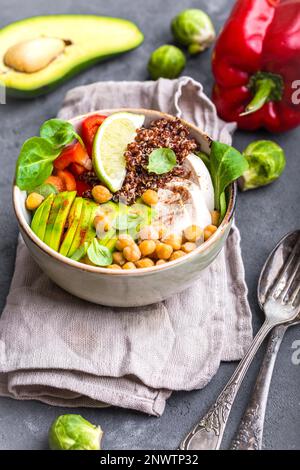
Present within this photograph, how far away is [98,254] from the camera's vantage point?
2568 millimetres

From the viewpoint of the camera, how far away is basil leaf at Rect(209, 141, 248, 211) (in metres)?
2.71

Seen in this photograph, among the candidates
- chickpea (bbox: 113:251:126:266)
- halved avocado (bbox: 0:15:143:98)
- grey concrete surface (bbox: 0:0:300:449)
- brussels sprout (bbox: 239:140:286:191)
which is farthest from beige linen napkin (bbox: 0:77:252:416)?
halved avocado (bbox: 0:15:143:98)

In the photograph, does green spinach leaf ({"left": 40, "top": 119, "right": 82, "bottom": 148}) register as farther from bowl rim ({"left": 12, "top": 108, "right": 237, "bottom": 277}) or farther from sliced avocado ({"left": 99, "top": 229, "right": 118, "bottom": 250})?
sliced avocado ({"left": 99, "top": 229, "right": 118, "bottom": 250})

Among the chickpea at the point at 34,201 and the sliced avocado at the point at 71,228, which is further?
the chickpea at the point at 34,201

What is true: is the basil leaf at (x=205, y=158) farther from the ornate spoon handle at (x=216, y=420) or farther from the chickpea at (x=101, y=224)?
the ornate spoon handle at (x=216, y=420)

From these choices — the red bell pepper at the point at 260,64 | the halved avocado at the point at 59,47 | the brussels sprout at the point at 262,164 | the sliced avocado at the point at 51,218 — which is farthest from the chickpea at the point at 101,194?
the halved avocado at the point at 59,47

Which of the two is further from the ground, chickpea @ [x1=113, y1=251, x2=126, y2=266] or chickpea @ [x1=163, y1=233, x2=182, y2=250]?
chickpea @ [x1=163, y1=233, x2=182, y2=250]

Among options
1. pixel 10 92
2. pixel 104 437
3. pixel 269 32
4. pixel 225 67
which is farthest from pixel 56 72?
pixel 104 437

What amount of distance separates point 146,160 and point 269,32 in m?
1.38

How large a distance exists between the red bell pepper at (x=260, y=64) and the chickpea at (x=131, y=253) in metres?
1.31

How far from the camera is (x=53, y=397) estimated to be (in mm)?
2736

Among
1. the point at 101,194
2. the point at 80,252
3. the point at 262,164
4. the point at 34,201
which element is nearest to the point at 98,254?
the point at 80,252

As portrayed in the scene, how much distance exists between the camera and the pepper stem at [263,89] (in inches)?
141

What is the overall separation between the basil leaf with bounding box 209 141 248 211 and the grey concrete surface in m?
0.55
